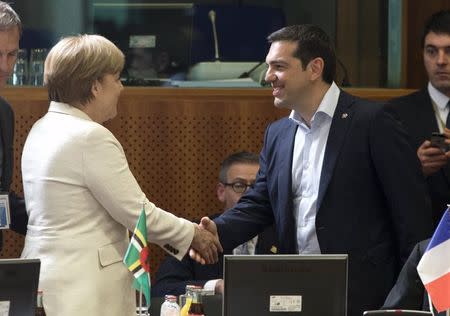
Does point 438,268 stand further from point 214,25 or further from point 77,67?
point 214,25

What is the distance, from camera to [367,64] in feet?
22.2

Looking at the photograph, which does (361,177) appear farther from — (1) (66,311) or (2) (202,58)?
(2) (202,58)

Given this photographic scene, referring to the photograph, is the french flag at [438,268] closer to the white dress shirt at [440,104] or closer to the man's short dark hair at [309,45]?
the man's short dark hair at [309,45]

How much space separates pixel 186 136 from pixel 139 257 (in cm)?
269

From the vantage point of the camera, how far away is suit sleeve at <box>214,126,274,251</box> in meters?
4.78

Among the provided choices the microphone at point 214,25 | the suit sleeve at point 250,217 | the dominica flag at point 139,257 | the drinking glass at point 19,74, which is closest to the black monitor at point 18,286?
the dominica flag at point 139,257

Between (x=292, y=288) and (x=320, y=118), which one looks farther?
(x=320, y=118)

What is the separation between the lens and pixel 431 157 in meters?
5.07

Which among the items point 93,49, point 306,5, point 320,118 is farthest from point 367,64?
point 93,49

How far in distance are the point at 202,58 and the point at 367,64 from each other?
987mm

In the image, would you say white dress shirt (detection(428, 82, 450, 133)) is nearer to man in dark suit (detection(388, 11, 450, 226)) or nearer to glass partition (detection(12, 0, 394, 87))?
man in dark suit (detection(388, 11, 450, 226))

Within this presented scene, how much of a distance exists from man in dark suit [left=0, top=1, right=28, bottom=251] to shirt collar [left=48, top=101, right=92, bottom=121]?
0.79 m

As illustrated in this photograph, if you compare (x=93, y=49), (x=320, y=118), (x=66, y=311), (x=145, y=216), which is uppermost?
(x=93, y=49)

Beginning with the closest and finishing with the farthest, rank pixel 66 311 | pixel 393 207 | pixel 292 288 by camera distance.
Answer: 1. pixel 292 288
2. pixel 66 311
3. pixel 393 207
